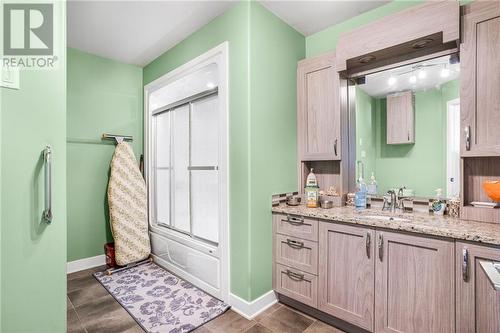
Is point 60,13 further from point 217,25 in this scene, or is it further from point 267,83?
point 267,83

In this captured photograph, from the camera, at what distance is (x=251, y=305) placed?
201 cm

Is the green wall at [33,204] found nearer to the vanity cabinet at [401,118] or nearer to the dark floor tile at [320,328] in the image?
the dark floor tile at [320,328]

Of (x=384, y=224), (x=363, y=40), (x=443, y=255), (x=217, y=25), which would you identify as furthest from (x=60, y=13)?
(x=443, y=255)

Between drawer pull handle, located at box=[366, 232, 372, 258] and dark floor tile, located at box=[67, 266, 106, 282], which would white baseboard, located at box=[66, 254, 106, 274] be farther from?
drawer pull handle, located at box=[366, 232, 372, 258]

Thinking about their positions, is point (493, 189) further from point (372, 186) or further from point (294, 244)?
point (294, 244)

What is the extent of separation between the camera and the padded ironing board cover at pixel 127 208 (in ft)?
9.60

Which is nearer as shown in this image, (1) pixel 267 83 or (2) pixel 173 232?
(1) pixel 267 83

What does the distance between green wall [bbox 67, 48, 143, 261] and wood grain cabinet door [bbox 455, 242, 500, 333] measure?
11.5 ft

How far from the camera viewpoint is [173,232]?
295 cm

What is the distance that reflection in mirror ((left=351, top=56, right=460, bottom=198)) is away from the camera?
1.86 metres

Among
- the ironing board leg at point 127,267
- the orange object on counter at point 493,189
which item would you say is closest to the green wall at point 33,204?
the ironing board leg at point 127,267

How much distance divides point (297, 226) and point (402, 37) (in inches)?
64.7

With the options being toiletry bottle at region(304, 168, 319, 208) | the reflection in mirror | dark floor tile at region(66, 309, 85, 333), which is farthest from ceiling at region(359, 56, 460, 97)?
dark floor tile at region(66, 309, 85, 333)

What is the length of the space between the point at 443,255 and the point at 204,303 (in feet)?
6.06
